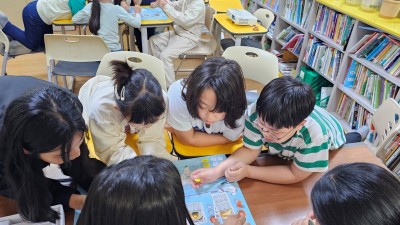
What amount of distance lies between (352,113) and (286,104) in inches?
70.5

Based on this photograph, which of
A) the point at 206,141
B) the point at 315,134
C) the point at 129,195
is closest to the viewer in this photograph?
the point at 129,195

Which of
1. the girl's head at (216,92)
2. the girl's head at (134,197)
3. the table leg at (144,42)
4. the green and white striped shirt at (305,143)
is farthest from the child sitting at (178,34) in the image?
the girl's head at (134,197)

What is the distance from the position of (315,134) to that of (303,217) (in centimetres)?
30

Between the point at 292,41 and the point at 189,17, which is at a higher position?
the point at 189,17

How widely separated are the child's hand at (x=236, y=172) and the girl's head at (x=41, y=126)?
1.68 feet

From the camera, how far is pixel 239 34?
2.60m

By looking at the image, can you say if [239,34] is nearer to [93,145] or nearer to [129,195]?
[93,145]

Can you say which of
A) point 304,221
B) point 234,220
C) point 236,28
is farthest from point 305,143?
point 236,28

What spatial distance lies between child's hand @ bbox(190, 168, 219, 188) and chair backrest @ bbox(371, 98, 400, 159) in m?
→ 0.86

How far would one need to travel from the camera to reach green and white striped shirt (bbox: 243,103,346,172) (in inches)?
41.2

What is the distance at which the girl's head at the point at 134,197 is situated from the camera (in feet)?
1.76

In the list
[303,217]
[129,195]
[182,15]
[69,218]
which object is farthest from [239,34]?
[129,195]

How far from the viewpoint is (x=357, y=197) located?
1.92ft

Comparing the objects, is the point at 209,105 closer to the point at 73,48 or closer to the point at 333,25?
the point at 73,48
